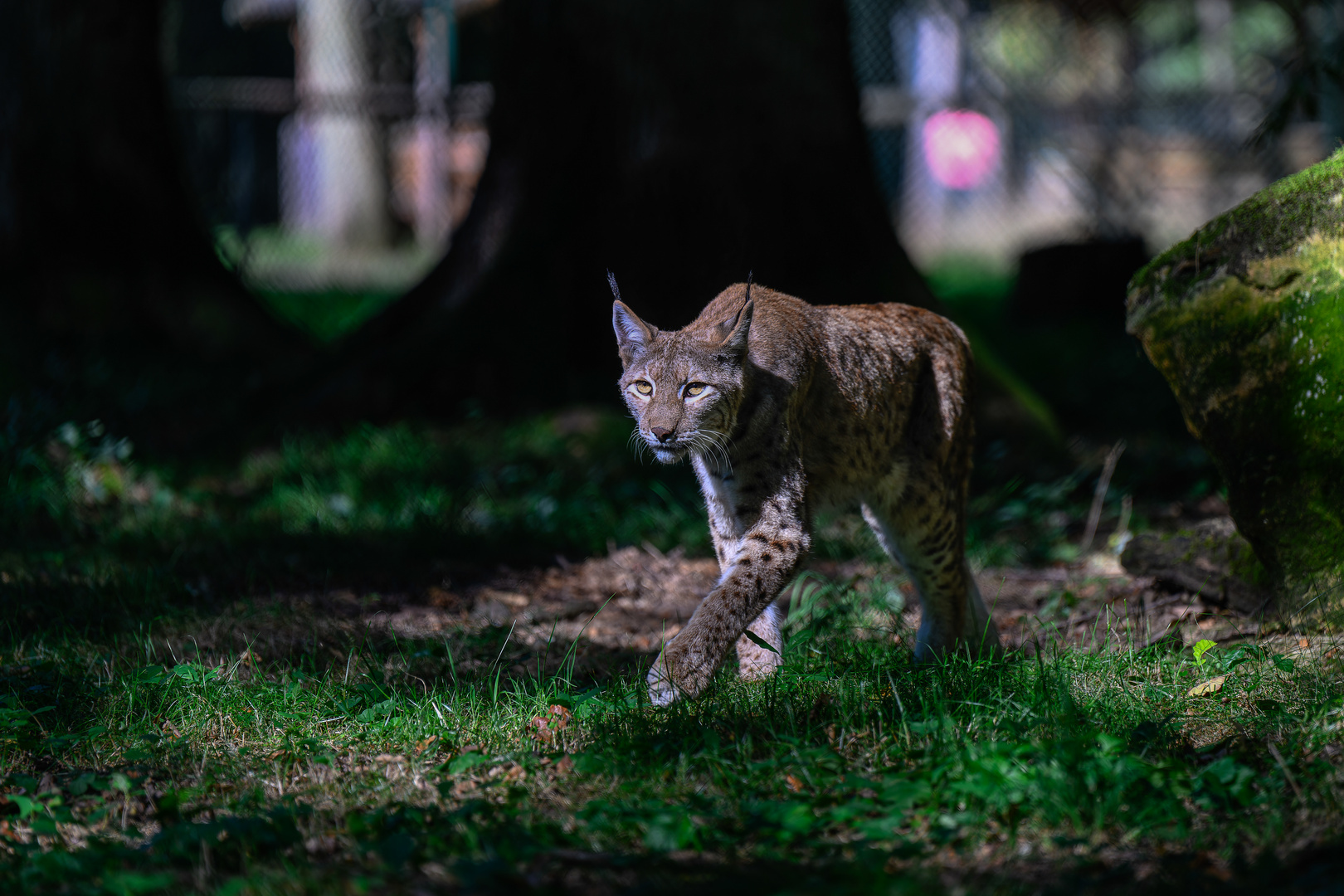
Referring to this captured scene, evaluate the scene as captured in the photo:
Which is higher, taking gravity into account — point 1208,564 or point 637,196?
point 637,196

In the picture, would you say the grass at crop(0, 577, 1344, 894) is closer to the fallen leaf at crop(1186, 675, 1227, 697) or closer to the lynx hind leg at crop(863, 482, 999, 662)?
the fallen leaf at crop(1186, 675, 1227, 697)

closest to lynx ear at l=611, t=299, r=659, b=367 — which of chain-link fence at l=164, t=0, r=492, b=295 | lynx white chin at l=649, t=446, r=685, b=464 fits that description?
lynx white chin at l=649, t=446, r=685, b=464

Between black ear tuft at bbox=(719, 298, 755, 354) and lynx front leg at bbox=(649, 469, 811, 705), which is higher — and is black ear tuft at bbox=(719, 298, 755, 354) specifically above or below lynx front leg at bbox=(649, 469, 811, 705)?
above

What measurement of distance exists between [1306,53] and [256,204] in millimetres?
18665

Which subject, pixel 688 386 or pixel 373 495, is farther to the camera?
pixel 373 495

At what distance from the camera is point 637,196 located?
7.39m

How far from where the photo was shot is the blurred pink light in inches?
→ 526

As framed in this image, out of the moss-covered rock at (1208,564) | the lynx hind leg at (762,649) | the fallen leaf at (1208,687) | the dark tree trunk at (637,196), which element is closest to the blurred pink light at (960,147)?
the dark tree trunk at (637,196)

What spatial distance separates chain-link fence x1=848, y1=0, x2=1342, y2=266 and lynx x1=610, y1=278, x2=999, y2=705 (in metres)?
3.92

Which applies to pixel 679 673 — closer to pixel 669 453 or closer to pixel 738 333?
pixel 669 453

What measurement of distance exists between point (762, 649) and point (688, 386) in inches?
40.7

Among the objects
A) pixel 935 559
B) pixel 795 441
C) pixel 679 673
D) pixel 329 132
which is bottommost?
pixel 679 673

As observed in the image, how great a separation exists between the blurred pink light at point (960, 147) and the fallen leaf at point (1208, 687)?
31.3ft

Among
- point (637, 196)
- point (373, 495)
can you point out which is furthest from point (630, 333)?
point (637, 196)
